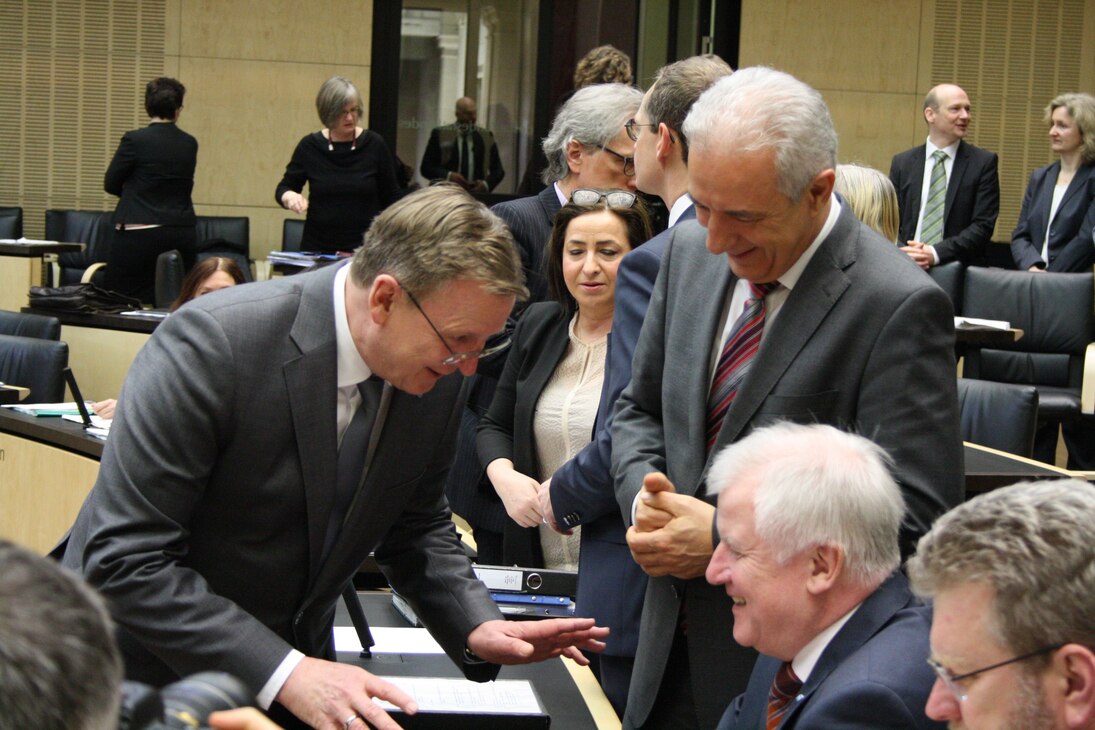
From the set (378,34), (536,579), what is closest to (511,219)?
(536,579)

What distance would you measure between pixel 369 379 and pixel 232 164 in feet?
29.2

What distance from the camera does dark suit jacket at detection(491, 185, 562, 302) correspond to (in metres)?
3.86

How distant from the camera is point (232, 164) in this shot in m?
10.5

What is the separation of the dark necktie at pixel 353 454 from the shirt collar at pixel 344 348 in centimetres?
2

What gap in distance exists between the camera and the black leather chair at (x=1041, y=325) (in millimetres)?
7219

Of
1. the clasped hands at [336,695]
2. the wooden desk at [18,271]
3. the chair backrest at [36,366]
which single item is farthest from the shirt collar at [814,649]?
the wooden desk at [18,271]

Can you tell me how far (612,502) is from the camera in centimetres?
269

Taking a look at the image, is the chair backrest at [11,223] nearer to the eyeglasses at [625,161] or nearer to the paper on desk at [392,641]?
the eyeglasses at [625,161]

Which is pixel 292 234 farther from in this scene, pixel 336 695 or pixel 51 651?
pixel 51 651

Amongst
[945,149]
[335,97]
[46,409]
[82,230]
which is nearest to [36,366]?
[46,409]

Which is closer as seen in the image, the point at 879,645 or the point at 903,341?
the point at 879,645

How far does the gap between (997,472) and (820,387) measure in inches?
64.1

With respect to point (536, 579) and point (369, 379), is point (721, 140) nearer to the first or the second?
point (369, 379)

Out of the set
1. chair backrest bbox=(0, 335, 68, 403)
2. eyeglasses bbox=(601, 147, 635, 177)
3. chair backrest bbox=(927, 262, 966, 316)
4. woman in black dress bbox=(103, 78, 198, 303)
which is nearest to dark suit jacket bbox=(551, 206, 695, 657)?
eyeglasses bbox=(601, 147, 635, 177)
